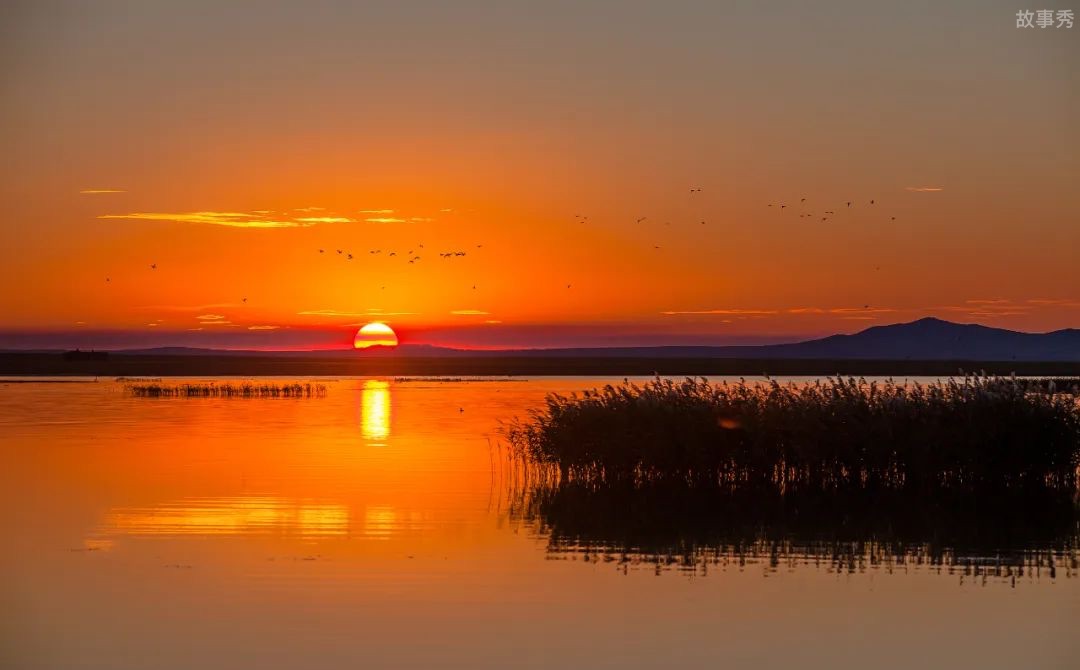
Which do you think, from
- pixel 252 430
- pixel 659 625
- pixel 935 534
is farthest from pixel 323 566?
pixel 252 430

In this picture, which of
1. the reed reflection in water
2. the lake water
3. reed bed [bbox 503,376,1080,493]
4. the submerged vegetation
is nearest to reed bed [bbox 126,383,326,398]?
the submerged vegetation

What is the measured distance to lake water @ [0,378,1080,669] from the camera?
56.0 feet

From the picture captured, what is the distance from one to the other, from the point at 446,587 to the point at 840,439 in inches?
598

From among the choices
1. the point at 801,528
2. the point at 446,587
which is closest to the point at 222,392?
the point at 801,528

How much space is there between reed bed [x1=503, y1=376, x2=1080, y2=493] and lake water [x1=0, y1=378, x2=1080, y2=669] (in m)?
3.66

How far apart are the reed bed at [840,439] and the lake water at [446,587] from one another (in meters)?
3.66

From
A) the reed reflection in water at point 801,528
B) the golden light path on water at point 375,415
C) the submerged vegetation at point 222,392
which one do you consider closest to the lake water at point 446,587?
the reed reflection in water at point 801,528

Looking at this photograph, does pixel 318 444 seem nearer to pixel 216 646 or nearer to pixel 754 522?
pixel 754 522

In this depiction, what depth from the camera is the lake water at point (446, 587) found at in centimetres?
1708

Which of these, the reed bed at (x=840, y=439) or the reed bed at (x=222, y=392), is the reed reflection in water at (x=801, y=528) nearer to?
the reed bed at (x=840, y=439)

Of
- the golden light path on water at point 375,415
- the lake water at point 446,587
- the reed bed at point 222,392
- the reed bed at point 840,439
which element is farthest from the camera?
the reed bed at point 222,392

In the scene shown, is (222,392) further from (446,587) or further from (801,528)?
(446,587)

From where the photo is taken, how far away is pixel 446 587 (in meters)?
20.8

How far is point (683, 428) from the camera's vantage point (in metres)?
33.4
